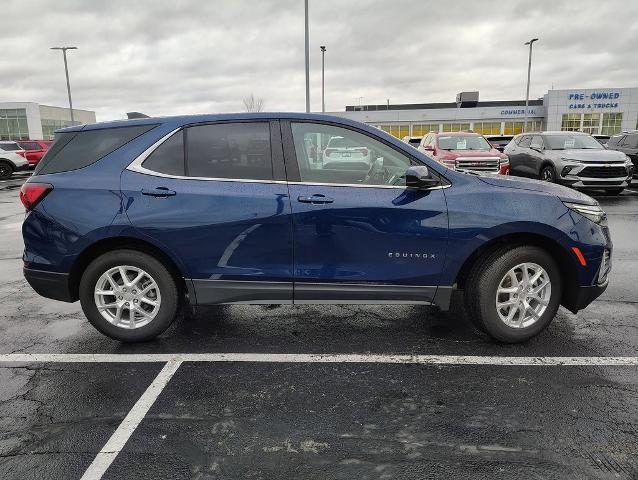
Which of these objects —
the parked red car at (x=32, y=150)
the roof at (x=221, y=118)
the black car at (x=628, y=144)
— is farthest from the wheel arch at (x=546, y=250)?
the parked red car at (x=32, y=150)

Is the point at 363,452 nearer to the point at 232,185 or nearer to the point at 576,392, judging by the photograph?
the point at 576,392

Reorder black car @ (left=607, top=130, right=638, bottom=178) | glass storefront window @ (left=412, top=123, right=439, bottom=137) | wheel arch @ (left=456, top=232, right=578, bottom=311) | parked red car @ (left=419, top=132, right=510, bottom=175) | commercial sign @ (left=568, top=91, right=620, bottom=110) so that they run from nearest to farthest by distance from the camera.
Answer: wheel arch @ (left=456, top=232, right=578, bottom=311), parked red car @ (left=419, top=132, right=510, bottom=175), black car @ (left=607, top=130, right=638, bottom=178), commercial sign @ (left=568, top=91, right=620, bottom=110), glass storefront window @ (left=412, top=123, right=439, bottom=137)

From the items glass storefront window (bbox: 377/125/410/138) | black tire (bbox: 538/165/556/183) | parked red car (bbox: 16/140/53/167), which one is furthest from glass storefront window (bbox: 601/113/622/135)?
parked red car (bbox: 16/140/53/167)

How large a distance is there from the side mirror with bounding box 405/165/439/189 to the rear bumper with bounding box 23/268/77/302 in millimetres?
2728

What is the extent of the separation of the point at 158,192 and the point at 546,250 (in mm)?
3020

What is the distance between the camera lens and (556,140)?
46.6 feet

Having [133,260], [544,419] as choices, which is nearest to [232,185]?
[133,260]

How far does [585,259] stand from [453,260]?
40.0 inches

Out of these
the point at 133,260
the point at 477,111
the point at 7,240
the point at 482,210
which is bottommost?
the point at 7,240

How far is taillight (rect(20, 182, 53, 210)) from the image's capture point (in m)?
3.81

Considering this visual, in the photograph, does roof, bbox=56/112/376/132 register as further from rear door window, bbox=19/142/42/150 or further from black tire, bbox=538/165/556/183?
rear door window, bbox=19/142/42/150

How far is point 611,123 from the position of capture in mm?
57594

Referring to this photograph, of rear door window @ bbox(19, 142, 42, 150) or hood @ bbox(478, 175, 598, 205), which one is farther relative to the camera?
rear door window @ bbox(19, 142, 42, 150)

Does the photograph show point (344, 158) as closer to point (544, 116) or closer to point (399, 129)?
point (399, 129)
